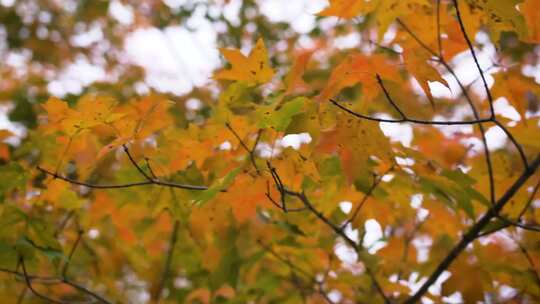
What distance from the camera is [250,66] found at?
3.51 feet

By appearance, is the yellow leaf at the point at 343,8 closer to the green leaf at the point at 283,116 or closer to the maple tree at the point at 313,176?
the maple tree at the point at 313,176

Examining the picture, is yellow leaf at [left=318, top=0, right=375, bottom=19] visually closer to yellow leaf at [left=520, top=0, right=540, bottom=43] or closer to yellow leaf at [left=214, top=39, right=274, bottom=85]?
yellow leaf at [left=214, top=39, right=274, bottom=85]

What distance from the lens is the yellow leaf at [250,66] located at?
1.05m

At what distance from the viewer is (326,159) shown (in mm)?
1193

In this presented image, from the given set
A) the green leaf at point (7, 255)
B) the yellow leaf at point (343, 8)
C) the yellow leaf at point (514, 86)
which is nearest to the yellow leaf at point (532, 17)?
the yellow leaf at point (514, 86)

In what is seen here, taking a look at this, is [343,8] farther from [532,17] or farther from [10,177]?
[10,177]

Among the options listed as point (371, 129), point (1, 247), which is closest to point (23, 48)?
point (1, 247)

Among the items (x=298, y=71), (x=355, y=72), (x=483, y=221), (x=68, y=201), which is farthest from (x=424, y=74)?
(x=68, y=201)

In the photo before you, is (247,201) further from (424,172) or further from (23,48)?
(23,48)

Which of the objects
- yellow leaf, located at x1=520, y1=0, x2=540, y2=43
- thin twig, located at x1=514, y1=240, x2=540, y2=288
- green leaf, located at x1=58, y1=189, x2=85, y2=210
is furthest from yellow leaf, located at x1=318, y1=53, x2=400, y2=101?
green leaf, located at x1=58, y1=189, x2=85, y2=210

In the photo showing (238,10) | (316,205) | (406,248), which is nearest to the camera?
(316,205)

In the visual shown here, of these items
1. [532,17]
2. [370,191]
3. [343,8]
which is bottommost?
[370,191]

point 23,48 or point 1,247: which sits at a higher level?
point 23,48

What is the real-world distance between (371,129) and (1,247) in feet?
2.99
